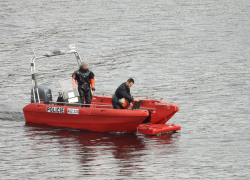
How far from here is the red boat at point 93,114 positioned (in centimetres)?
1492

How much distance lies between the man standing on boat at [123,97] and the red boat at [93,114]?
10.6 inches

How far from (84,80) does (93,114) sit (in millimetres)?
1323

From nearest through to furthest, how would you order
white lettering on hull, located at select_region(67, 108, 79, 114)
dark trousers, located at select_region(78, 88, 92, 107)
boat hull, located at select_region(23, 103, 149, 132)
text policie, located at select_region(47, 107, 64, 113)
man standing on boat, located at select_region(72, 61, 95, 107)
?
boat hull, located at select_region(23, 103, 149, 132) → white lettering on hull, located at select_region(67, 108, 79, 114) → text policie, located at select_region(47, 107, 64, 113) → man standing on boat, located at select_region(72, 61, 95, 107) → dark trousers, located at select_region(78, 88, 92, 107)

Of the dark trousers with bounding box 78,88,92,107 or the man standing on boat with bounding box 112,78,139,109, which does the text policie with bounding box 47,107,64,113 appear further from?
the man standing on boat with bounding box 112,78,139,109

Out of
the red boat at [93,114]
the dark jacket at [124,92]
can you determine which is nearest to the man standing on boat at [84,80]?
the red boat at [93,114]

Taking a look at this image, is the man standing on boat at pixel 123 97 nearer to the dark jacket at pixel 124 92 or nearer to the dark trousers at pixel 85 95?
the dark jacket at pixel 124 92

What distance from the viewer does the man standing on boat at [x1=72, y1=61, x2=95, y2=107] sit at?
15.8m

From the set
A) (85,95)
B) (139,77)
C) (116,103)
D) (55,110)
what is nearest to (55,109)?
(55,110)

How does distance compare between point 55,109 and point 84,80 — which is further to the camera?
point 84,80

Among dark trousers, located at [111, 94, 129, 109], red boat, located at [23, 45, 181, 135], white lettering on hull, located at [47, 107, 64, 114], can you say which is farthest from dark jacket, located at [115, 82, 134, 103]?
white lettering on hull, located at [47, 107, 64, 114]

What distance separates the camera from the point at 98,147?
14.1 metres

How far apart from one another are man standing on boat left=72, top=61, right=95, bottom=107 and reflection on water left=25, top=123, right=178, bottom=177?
1221mm

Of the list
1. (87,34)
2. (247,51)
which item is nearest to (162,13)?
(87,34)

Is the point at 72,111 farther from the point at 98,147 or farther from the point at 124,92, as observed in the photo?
the point at 98,147
